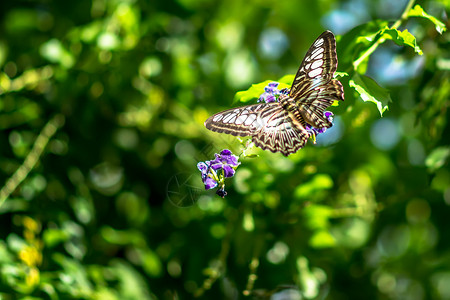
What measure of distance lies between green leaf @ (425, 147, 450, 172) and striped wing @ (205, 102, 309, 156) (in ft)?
1.58

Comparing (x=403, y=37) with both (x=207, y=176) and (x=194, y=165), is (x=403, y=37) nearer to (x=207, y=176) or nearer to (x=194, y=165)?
(x=207, y=176)

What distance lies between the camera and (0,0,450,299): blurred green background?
1259 mm

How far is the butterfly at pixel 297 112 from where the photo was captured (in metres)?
0.81

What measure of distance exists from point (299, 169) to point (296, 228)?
0.16 metres

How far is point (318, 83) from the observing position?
2.71 ft

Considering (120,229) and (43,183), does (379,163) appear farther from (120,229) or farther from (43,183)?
(43,183)

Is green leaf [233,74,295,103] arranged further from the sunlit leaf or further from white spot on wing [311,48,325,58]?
the sunlit leaf

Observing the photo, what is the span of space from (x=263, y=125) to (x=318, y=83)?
0.12m

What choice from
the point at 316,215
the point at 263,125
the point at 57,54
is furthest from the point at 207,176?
the point at 57,54

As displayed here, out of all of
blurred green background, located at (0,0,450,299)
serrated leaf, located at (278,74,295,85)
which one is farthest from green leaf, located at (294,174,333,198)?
serrated leaf, located at (278,74,295,85)

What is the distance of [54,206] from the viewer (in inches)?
57.8

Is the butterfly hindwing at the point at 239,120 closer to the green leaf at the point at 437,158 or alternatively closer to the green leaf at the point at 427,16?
the green leaf at the point at 427,16

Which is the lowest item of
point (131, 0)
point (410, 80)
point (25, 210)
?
point (25, 210)

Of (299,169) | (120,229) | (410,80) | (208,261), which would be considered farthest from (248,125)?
(120,229)
